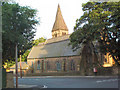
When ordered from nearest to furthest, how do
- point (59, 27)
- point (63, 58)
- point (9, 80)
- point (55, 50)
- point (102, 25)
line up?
point (9, 80), point (102, 25), point (63, 58), point (55, 50), point (59, 27)

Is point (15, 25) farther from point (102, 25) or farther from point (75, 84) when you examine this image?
point (102, 25)

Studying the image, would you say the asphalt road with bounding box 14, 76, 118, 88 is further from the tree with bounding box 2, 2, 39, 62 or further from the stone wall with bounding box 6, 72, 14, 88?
the tree with bounding box 2, 2, 39, 62

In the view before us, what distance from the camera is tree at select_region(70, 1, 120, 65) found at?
1119 inches

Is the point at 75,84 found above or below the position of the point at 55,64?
below

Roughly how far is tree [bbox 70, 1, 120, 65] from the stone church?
9230 millimetres

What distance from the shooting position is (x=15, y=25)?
566 inches

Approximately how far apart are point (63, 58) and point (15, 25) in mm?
37904

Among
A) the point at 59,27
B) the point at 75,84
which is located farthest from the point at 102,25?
the point at 59,27

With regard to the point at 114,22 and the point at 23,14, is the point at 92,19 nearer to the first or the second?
the point at 114,22

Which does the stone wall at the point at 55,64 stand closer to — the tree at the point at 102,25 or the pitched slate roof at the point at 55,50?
the pitched slate roof at the point at 55,50

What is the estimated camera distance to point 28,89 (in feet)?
52.0

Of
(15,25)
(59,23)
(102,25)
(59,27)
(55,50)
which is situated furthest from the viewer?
(59,23)

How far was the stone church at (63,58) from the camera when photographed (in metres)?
45.0

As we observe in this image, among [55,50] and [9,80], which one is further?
[55,50]
